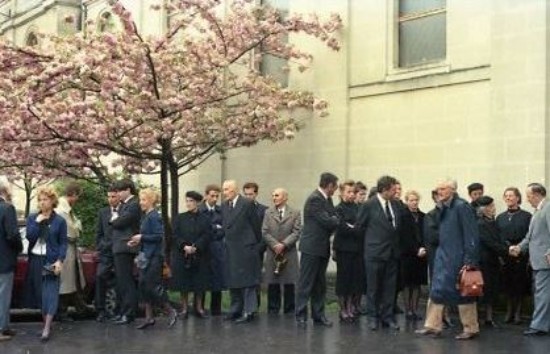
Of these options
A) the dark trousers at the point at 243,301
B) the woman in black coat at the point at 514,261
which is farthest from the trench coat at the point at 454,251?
the dark trousers at the point at 243,301

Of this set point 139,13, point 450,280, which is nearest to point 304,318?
point 450,280

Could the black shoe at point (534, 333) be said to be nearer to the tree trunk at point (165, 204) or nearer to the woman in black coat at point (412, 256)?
the woman in black coat at point (412, 256)

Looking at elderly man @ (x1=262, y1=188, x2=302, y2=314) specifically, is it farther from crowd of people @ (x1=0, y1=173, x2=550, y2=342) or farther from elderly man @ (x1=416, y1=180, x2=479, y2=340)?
elderly man @ (x1=416, y1=180, x2=479, y2=340)

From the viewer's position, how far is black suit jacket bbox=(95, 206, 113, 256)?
12.5m

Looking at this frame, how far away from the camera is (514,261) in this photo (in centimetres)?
1226

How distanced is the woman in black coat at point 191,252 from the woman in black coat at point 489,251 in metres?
3.74

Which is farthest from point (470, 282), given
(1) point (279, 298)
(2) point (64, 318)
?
(2) point (64, 318)

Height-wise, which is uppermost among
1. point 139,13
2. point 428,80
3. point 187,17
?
point 139,13

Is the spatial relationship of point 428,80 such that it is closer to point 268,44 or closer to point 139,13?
point 268,44

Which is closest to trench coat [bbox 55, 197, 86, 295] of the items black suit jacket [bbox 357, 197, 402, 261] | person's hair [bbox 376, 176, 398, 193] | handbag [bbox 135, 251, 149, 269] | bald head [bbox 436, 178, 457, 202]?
handbag [bbox 135, 251, 149, 269]

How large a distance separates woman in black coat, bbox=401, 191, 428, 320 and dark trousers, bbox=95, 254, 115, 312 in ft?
13.1

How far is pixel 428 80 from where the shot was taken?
15.4 m

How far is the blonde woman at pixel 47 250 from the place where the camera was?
10.8 meters

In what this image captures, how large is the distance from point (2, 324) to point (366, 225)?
4625 millimetres
